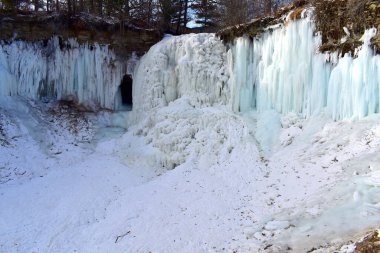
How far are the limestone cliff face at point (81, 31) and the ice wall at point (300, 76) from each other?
7.57 m

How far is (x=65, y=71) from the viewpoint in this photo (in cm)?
2148

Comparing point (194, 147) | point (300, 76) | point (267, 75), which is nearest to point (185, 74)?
point (194, 147)

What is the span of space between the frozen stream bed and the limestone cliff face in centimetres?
426

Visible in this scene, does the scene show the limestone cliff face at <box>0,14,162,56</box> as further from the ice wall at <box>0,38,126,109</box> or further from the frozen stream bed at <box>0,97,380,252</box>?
the frozen stream bed at <box>0,97,380,252</box>

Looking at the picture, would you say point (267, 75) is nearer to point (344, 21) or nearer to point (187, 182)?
point (344, 21)

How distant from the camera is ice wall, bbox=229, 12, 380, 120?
38.1ft

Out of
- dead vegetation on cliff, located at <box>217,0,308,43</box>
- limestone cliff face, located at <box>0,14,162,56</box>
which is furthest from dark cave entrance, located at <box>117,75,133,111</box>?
dead vegetation on cliff, located at <box>217,0,308,43</box>

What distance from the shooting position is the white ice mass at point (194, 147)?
387 inches

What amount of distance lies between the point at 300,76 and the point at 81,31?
13.6m

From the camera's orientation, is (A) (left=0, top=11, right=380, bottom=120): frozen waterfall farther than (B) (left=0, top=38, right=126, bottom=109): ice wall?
No

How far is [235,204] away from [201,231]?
161cm

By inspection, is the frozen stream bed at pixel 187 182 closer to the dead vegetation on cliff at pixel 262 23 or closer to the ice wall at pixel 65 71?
the ice wall at pixel 65 71

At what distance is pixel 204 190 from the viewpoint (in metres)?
12.8

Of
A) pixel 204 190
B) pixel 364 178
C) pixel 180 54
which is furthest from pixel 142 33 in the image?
pixel 364 178
